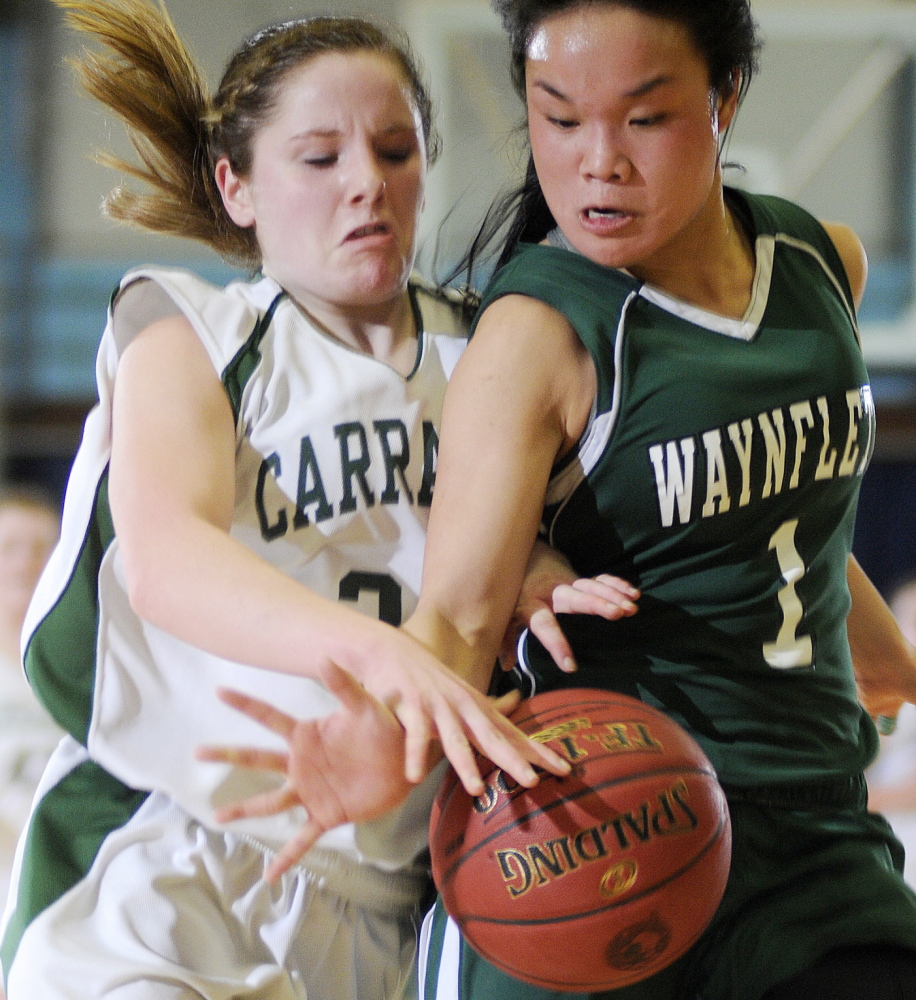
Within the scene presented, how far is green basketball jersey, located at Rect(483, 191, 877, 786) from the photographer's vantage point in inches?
57.8

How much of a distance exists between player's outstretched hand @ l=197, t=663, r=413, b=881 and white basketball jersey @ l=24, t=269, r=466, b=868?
1.08 feet

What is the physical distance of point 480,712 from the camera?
3.98 ft

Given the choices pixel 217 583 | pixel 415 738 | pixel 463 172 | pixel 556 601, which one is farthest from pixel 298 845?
pixel 463 172

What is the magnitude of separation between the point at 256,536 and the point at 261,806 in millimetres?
428

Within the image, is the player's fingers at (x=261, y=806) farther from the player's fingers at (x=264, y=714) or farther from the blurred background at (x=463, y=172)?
the blurred background at (x=463, y=172)

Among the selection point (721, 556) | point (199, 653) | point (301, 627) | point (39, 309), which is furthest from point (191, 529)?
point (39, 309)

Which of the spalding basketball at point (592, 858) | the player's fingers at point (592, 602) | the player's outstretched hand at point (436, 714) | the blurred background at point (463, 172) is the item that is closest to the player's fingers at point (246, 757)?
the player's outstretched hand at point (436, 714)

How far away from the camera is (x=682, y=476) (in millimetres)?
1463

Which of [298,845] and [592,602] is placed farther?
[592,602]

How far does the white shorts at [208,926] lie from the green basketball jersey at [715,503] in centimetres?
41

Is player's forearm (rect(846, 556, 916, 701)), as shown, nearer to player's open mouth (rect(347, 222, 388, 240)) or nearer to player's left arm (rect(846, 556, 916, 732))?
player's left arm (rect(846, 556, 916, 732))

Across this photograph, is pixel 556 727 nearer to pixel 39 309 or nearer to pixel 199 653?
pixel 199 653

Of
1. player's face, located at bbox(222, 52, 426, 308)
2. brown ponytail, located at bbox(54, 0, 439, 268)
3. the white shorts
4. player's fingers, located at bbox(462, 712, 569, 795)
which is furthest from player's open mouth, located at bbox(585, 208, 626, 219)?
the white shorts

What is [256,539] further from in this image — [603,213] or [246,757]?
[603,213]
